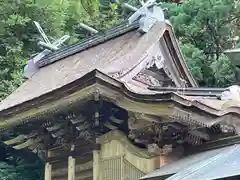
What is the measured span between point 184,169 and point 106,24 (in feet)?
32.8

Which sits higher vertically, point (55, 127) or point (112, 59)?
point (112, 59)

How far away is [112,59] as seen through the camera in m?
7.25

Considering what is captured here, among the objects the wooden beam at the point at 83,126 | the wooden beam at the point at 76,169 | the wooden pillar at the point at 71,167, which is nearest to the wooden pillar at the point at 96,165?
the wooden beam at the point at 76,169

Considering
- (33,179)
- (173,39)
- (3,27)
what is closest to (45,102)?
(173,39)

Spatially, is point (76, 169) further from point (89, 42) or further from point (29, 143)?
point (89, 42)

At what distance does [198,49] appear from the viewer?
10945mm

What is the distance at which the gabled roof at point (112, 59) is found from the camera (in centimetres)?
696

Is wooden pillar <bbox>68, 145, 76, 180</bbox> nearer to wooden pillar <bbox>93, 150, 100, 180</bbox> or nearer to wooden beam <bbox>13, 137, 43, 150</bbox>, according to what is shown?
wooden pillar <bbox>93, 150, 100, 180</bbox>

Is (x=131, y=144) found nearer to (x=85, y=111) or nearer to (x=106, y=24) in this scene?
(x=85, y=111)

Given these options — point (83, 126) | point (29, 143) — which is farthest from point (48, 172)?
point (83, 126)

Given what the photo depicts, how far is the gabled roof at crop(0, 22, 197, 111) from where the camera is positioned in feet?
22.8

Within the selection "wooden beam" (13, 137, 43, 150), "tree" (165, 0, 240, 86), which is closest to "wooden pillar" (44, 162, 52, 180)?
"wooden beam" (13, 137, 43, 150)

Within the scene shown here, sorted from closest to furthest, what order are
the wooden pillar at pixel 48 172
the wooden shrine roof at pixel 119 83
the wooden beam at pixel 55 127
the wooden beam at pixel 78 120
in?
the wooden shrine roof at pixel 119 83 < the wooden beam at pixel 78 120 < the wooden beam at pixel 55 127 < the wooden pillar at pixel 48 172

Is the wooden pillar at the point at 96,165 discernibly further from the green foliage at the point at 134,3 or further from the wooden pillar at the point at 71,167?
the green foliage at the point at 134,3
